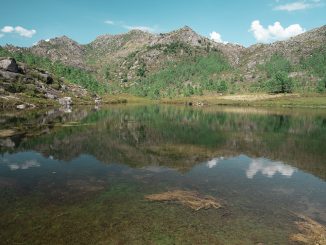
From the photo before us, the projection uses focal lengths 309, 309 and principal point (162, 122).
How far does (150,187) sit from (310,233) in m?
18.2

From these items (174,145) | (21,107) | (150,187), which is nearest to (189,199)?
(150,187)

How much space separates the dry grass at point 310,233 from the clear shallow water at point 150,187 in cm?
94

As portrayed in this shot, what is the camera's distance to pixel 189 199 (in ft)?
107

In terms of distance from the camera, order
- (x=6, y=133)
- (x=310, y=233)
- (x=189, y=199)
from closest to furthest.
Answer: (x=310, y=233), (x=189, y=199), (x=6, y=133)

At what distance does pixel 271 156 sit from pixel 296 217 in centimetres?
3049

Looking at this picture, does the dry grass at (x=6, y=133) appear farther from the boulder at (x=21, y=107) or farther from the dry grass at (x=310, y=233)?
the boulder at (x=21, y=107)

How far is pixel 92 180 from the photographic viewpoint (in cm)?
3991

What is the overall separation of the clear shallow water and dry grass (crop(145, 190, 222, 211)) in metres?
0.96

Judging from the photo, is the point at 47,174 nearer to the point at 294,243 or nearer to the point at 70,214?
the point at 70,214

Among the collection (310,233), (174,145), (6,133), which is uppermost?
(6,133)

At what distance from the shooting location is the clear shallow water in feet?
80.1

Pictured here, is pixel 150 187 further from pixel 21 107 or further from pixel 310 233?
pixel 21 107

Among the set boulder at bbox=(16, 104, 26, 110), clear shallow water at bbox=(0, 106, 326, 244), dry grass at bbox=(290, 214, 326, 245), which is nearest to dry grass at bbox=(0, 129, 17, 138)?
clear shallow water at bbox=(0, 106, 326, 244)

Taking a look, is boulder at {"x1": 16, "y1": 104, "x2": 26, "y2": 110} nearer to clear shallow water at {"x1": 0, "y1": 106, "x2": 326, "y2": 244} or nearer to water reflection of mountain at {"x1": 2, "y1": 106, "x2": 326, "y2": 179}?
water reflection of mountain at {"x1": 2, "y1": 106, "x2": 326, "y2": 179}
